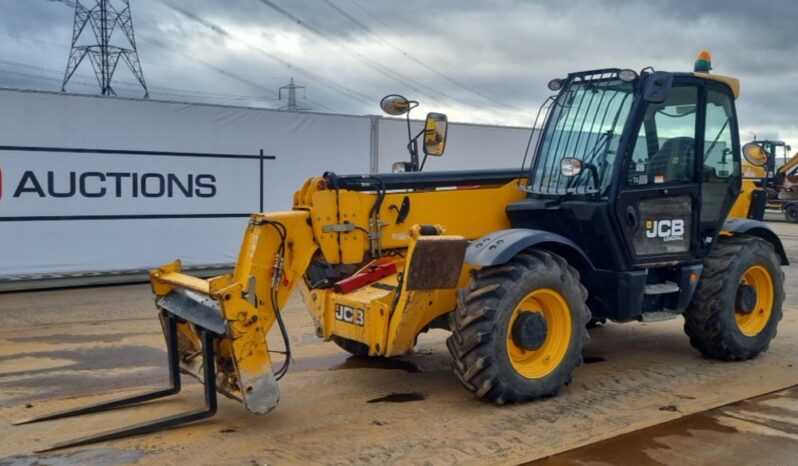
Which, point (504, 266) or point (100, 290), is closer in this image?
point (504, 266)

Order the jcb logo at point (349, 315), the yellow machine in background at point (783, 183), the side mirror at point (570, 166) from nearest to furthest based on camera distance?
the jcb logo at point (349, 315) < the side mirror at point (570, 166) < the yellow machine in background at point (783, 183)

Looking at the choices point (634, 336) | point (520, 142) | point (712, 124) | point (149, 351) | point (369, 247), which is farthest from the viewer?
point (520, 142)

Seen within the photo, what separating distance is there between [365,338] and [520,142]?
35.3 ft

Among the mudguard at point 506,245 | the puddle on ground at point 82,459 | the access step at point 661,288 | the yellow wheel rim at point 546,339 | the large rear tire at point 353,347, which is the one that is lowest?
the puddle on ground at point 82,459

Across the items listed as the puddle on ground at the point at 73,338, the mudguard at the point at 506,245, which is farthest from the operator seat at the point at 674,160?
the puddle on ground at the point at 73,338

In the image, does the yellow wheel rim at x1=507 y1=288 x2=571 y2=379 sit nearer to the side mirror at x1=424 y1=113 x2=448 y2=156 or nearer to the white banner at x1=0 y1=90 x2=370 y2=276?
the side mirror at x1=424 y1=113 x2=448 y2=156

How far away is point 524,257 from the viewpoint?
A: 5.56 meters

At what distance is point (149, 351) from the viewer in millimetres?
7320

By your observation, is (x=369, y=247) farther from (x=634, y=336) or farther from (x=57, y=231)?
(x=57, y=231)

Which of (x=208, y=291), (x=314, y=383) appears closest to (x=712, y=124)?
(x=314, y=383)

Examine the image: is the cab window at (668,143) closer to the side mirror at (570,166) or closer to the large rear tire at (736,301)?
the side mirror at (570,166)

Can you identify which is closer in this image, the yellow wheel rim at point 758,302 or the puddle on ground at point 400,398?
the puddle on ground at point 400,398

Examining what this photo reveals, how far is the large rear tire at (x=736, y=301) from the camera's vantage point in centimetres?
678

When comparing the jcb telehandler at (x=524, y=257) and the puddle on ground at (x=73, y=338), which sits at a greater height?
the jcb telehandler at (x=524, y=257)
